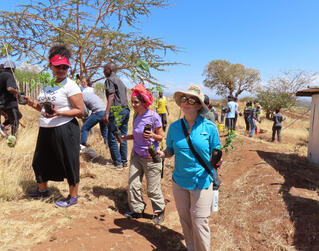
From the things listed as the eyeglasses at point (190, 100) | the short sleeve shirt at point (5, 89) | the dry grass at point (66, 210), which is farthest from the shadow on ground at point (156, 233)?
the short sleeve shirt at point (5, 89)

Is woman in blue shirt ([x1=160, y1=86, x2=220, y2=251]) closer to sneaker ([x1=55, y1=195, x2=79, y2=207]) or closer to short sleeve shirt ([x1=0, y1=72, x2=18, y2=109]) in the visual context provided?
sneaker ([x1=55, y1=195, x2=79, y2=207])

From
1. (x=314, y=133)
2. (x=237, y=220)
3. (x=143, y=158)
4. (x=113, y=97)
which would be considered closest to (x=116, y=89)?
(x=113, y=97)

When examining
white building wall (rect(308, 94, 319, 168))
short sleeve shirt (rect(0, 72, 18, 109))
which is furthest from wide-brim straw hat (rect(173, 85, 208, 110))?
white building wall (rect(308, 94, 319, 168))

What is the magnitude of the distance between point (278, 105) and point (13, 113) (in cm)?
2409

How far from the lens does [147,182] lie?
3.13 metres

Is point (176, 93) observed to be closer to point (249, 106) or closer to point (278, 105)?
point (249, 106)

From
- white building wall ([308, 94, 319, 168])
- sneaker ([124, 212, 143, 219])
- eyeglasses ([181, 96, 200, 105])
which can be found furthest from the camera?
white building wall ([308, 94, 319, 168])

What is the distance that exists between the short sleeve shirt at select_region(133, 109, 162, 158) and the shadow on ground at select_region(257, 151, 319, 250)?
2.50 meters

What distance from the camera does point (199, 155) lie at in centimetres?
215

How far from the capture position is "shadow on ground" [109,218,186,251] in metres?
2.87

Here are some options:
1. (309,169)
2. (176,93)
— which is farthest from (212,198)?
(309,169)

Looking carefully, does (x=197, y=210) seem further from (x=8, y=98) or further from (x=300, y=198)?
(x=8, y=98)

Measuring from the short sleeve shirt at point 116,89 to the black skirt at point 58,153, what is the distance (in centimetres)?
160

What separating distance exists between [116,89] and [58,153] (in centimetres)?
201
